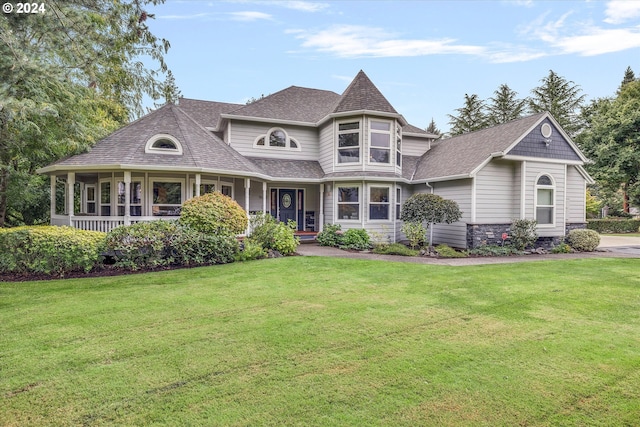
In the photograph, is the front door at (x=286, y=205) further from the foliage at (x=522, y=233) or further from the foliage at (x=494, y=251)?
the foliage at (x=522, y=233)

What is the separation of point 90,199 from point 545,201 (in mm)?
19178

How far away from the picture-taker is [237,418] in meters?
2.79

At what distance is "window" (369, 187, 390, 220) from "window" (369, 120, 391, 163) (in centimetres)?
130

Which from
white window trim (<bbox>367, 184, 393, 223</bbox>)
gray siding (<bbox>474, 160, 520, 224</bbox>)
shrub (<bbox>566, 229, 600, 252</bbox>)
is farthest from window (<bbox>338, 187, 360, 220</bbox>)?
shrub (<bbox>566, 229, 600, 252</bbox>)

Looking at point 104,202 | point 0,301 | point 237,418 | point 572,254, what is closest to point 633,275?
point 572,254

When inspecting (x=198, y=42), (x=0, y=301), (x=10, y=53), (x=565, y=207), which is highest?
(x=198, y=42)

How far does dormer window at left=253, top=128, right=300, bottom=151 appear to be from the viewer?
16422 mm

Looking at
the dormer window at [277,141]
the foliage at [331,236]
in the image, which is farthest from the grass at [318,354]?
the dormer window at [277,141]

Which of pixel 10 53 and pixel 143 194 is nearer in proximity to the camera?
pixel 10 53

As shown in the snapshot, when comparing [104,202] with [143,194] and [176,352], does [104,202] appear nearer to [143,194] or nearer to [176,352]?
[143,194]

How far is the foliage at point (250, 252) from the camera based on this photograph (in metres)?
10.4

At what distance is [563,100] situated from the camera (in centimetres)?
3581

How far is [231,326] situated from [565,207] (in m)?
15.4

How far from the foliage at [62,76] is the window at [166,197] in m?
2.69
